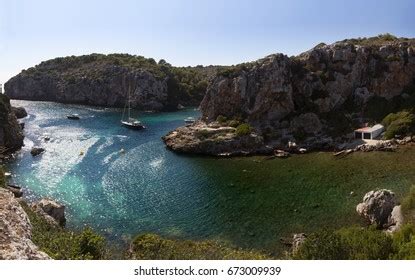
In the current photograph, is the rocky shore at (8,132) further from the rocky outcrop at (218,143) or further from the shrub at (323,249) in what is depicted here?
the shrub at (323,249)

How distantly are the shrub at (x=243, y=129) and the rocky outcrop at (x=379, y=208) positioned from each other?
4198 centimetres

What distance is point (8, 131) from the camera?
299ft

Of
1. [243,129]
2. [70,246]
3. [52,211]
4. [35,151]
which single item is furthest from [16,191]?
[243,129]

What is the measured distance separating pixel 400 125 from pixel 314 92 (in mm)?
23270

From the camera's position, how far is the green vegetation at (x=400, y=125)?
8506 centimetres

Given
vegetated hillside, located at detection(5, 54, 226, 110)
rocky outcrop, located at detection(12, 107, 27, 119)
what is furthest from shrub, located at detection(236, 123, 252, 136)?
rocky outcrop, located at detection(12, 107, 27, 119)

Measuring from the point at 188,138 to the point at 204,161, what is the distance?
12.5 metres

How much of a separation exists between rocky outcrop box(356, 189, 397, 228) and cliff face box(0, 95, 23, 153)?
239 feet

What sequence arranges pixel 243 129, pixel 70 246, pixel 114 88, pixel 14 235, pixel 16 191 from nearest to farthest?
pixel 14 235 < pixel 70 246 < pixel 16 191 < pixel 243 129 < pixel 114 88

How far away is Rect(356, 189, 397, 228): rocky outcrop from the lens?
151 feet

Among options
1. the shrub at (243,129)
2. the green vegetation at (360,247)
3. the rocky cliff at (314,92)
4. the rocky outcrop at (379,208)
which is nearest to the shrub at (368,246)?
the green vegetation at (360,247)

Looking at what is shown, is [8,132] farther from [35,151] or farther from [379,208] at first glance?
[379,208]

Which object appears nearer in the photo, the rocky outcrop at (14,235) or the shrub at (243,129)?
the rocky outcrop at (14,235)
